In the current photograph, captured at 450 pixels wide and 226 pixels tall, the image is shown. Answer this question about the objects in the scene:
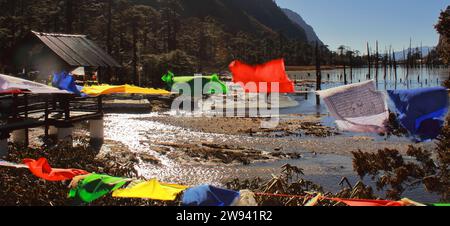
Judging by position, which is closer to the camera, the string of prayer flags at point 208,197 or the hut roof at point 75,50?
the string of prayer flags at point 208,197

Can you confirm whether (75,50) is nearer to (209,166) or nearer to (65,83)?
(65,83)

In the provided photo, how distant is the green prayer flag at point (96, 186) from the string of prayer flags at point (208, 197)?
4.78ft

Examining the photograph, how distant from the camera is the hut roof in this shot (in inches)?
1011

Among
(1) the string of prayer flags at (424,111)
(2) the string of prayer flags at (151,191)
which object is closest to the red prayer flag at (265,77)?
(1) the string of prayer flags at (424,111)

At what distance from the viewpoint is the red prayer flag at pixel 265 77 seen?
11.7 meters

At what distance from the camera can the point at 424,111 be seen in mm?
8977

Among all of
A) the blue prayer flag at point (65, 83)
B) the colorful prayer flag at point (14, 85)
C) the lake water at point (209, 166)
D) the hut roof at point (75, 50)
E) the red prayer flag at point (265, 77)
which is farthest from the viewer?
the hut roof at point (75, 50)

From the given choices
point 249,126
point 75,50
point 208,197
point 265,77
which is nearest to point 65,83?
point 75,50

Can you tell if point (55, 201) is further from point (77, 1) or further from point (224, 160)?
point (77, 1)

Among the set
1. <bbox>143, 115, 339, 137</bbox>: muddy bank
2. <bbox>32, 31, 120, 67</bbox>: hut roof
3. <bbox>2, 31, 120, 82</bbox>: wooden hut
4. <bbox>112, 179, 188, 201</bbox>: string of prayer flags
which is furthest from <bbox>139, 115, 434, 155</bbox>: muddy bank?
<bbox>112, 179, 188, 201</bbox>: string of prayer flags

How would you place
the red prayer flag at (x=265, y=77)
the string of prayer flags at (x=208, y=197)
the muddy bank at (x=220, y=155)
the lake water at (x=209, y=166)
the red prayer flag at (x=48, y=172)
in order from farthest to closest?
the muddy bank at (x=220, y=155)
the lake water at (x=209, y=166)
the red prayer flag at (x=265, y=77)
the red prayer flag at (x=48, y=172)
the string of prayer flags at (x=208, y=197)

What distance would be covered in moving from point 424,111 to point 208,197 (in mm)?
4513

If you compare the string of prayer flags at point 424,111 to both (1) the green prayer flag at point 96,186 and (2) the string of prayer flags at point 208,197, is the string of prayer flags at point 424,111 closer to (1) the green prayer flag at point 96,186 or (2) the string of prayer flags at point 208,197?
(2) the string of prayer flags at point 208,197

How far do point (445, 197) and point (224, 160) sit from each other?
13822 mm
